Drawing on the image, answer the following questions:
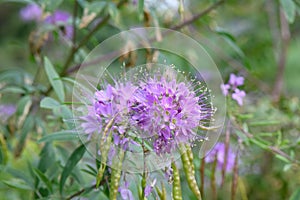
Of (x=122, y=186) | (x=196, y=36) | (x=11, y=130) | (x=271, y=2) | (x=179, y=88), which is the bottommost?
(x=122, y=186)

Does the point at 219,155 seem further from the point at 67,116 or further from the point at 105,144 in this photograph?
the point at 105,144

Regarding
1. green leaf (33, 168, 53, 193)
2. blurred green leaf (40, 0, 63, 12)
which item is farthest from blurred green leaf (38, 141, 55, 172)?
blurred green leaf (40, 0, 63, 12)

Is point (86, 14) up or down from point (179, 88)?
up

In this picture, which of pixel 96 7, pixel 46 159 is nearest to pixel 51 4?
pixel 96 7

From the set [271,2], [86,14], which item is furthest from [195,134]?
[271,2]

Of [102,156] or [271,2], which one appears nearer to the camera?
[102,156]

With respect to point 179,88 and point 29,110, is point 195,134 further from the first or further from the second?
point 29,110
